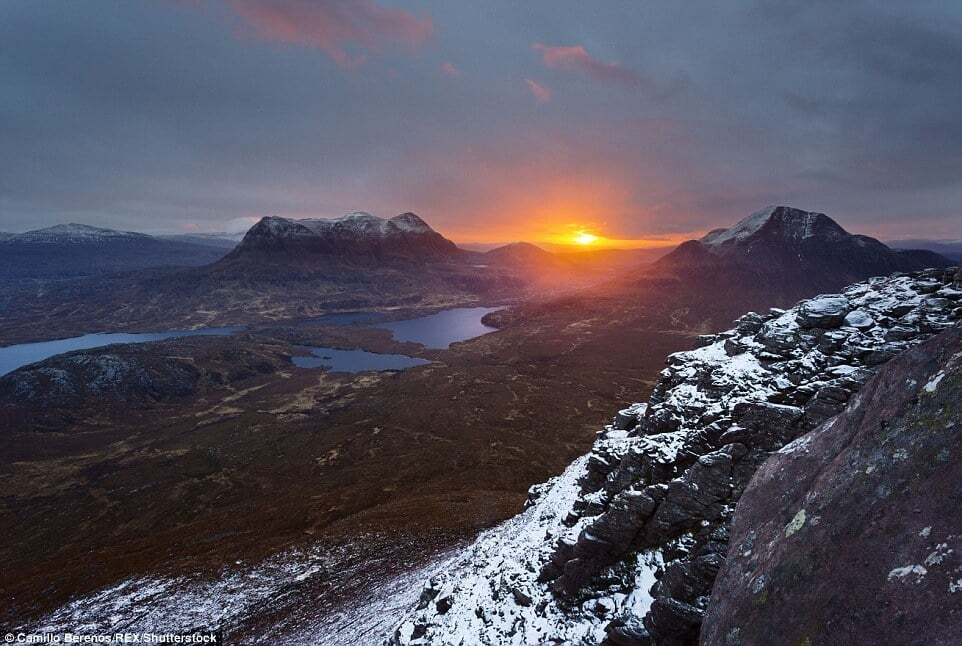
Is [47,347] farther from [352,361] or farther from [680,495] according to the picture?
[680,495]

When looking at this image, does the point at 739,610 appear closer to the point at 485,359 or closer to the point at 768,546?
the point at 768,546

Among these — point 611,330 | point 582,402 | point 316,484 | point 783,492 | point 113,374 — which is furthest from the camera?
point 611,330

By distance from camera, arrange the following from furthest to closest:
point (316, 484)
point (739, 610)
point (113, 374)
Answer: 1. point (113, 374)
2. point (316, 484)
3. point (739, 610)

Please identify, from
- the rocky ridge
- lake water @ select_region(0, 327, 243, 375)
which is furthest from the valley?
lake water @ select_region(0, 327, 243, 375)

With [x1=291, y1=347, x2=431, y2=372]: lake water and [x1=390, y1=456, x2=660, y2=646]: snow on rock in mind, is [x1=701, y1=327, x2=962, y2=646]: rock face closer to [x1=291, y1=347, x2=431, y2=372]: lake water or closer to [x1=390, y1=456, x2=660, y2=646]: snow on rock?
[x1=390, y1=456, x2=660, y2=646]: snow on rock

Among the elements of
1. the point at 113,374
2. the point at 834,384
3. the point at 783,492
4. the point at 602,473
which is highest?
the point at 834,384

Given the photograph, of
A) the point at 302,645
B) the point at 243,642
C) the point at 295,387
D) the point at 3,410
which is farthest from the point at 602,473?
the point at 3,410
